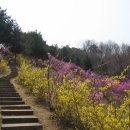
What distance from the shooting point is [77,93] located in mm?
8633

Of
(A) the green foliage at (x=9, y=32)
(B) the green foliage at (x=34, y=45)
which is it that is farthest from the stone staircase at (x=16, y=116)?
(B) the green foliage at (x=34, y=45)

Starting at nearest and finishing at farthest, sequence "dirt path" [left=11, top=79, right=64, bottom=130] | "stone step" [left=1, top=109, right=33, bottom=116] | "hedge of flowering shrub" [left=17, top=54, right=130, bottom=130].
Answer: "hedge of flowering shrub" [left=17, top=54, right=130, bottom=130], "dirt path" [left=11, top=79, right=64, bottom=130], "stone step" [left=1, top=109, right=33, bottom=116]

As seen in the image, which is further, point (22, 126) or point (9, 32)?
point (9, 32)

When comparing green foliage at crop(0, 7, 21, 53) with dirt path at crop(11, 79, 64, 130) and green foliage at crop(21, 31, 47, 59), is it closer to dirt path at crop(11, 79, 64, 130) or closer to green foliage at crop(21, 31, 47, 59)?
green foliage at crop(21, 31, 47, 59)

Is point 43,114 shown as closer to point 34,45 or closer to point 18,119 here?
point 18,119

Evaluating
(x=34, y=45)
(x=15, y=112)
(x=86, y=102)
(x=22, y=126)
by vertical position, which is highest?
(x=34, y=45)

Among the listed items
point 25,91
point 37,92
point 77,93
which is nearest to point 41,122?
point 77,93

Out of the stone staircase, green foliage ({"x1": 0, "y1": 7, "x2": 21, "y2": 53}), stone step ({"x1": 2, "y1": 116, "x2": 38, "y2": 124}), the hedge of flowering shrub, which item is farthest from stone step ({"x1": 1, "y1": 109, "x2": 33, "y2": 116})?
green foliage ({"x1": 0, "y1": 7, "x2": 21, "y2": 53})

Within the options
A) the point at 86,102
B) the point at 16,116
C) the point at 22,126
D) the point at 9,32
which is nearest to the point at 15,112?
the point at 16,116

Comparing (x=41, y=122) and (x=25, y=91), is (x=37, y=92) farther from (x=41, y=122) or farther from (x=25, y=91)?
(x=41, y=122)

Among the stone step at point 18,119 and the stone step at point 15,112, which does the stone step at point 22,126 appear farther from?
the stone step at point 15,112

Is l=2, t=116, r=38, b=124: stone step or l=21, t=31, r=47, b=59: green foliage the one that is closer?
l=2, t=116, r=38, b=124: stone step

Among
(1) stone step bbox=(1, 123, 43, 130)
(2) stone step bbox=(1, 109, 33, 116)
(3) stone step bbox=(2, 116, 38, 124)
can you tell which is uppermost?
(2) stone step bbox=(1, 109, 33, 116)

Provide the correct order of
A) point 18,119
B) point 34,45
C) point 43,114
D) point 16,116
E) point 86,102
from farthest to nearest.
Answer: point 34,45, point 43,114, point 16,116, point 18,119, point 86,102
